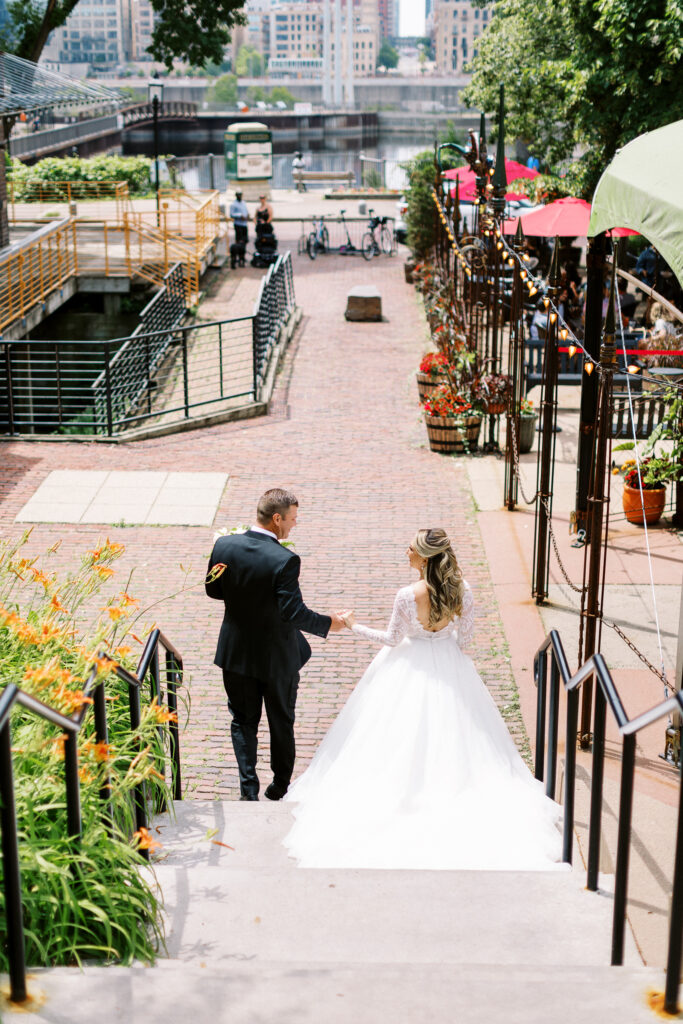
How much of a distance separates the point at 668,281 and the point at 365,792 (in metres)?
15.4


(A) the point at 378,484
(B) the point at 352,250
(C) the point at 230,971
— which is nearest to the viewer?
(C) the point at 230,971

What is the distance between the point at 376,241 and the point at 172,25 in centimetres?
890

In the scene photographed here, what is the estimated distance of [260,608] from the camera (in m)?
5.86

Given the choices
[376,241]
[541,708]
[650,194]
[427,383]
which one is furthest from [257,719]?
[376,241]

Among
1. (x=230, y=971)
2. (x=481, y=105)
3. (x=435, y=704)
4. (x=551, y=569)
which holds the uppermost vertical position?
(x=481, y=105)

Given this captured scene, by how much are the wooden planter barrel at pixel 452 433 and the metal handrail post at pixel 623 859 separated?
1020cm

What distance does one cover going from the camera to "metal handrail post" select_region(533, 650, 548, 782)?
5871 mm

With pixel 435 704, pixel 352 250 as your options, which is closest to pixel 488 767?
pixel 435 704

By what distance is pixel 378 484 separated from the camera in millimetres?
12766

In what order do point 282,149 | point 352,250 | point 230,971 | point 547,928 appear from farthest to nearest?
point 282,149, point 352,250, point 547,928, point 230,971

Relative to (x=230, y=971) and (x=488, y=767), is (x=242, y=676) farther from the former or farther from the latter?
(x=230, y=971)

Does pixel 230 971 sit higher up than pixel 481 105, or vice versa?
pixel 481 105

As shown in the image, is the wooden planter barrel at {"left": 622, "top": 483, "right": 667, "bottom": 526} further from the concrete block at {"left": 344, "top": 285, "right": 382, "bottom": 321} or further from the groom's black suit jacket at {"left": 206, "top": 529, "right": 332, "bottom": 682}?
the concrete block at {"left": 344, "top": 285, "right": 382, "bottom": 321}

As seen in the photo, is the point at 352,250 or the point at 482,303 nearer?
the point at 482,303
